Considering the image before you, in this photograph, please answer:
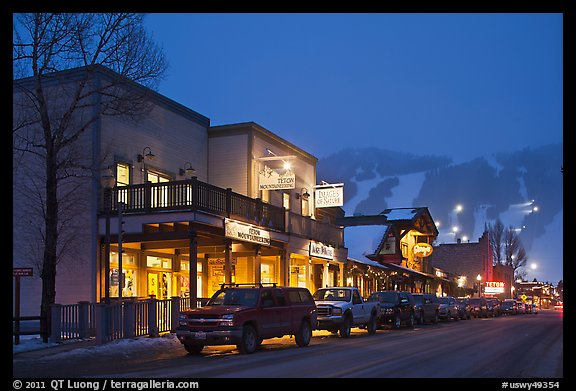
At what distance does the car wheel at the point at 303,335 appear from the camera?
21.9m

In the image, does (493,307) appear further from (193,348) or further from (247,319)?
(193,348)

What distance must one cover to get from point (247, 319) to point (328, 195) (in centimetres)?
2040

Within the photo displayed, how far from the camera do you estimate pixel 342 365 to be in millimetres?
16062

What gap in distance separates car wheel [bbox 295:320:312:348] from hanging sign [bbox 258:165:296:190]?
10957 millimetres

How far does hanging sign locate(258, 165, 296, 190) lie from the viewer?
32594mm

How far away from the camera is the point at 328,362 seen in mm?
16734

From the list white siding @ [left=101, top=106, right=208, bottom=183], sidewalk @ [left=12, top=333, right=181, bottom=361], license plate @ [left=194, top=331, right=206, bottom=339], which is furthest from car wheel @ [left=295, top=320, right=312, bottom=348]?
white siding @ [left=101, top=106, right=208, bottom=183]

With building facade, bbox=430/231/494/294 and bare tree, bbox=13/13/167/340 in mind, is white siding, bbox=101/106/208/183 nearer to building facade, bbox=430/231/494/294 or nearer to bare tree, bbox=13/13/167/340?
bare tree, bbox=13/13/167/340

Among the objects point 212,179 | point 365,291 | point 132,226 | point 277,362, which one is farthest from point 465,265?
point 277,362

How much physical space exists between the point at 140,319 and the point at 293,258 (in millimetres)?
16316

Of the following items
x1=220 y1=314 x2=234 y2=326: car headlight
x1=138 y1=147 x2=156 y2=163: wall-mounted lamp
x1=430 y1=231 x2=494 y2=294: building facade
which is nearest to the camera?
x1=220 y1=314 x2=234 y2=326: car headlight

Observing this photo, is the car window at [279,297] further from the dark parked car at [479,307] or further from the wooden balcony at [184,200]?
the dark parked car at [479,307]

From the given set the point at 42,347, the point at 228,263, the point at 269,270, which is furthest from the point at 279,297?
the point at 269,270
